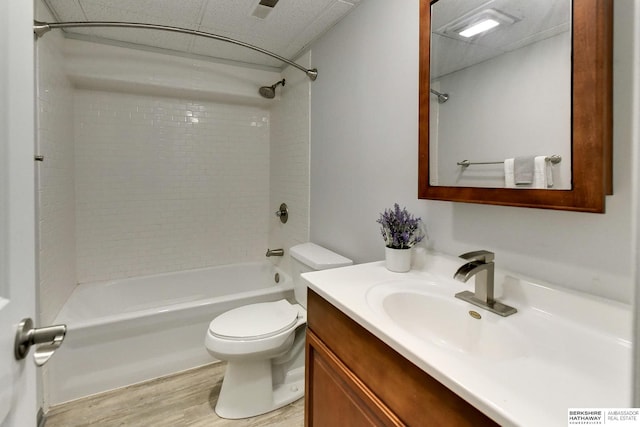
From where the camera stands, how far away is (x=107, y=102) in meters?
2.31

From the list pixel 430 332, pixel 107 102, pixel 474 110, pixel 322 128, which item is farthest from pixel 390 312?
pixel 107 102

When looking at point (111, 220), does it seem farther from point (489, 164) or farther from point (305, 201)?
point (489, 164)

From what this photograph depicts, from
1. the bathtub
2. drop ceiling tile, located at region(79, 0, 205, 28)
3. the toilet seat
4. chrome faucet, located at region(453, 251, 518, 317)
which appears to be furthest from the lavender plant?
drop ceiling tile, located at region(79, 0, 205, 28)

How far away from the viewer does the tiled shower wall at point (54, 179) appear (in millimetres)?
1576

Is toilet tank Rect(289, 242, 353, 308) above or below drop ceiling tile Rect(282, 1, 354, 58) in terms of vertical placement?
below

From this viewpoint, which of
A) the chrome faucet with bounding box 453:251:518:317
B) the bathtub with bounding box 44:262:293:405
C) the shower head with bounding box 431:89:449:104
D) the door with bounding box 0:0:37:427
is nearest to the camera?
the door with bounding box 0:0:37:427

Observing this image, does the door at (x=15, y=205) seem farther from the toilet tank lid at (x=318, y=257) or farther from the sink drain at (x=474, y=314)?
the toilet tank lid at (x=318, y=257)

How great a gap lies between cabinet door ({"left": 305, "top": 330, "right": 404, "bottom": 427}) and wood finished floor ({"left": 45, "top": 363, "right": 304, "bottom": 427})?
56 cm

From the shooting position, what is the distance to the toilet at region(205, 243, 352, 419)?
1509 millimetres

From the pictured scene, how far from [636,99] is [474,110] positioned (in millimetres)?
900

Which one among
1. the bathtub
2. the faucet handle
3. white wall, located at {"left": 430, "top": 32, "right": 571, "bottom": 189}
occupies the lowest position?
the bathtub

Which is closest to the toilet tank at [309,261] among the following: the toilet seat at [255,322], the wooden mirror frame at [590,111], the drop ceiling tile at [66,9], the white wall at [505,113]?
the toilet seat at [255,322]

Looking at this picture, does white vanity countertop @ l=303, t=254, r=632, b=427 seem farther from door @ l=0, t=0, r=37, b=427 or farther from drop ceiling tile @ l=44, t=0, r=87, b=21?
drop ceiling tile @ l=44, t=0, r=87, b=21

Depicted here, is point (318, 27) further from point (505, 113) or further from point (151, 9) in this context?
point (505, 113)
